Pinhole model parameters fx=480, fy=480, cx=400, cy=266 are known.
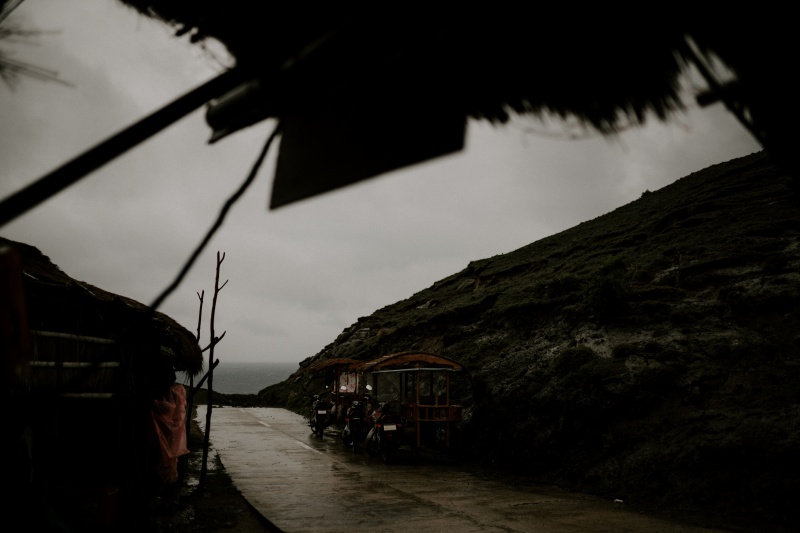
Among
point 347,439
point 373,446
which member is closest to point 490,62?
point 373,446

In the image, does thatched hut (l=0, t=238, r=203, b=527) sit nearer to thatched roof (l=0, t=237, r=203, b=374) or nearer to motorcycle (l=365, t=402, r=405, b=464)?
thatched roof (l=0, t=237, r=203, b=374)

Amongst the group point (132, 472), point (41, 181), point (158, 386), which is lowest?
point (132, 472)

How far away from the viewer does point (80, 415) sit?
666cm

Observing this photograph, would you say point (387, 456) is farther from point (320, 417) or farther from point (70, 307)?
point (70, 307)

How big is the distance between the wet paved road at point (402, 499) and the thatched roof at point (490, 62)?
620 cm

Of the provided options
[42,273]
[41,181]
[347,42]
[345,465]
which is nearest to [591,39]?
[347,42]

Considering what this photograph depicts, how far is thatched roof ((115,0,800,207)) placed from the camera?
5.77ft

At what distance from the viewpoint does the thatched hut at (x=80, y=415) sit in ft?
16.6

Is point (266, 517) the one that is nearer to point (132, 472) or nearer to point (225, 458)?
point (132, 472)

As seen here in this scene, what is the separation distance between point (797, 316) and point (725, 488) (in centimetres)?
567

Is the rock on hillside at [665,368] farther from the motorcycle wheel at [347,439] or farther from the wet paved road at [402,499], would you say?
A: the motorcycle wheel at [347,439]

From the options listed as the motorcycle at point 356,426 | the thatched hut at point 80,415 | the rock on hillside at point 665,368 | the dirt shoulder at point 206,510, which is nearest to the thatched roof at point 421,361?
the rock on hillside at point 665,368

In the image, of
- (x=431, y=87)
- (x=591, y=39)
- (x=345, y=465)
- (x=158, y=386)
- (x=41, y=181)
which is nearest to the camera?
(x=41, y=181)

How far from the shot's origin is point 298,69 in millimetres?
1938
